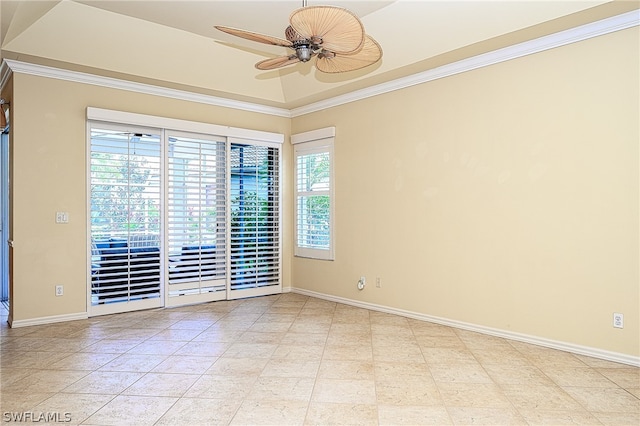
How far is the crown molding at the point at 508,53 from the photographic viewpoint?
10.4 feet

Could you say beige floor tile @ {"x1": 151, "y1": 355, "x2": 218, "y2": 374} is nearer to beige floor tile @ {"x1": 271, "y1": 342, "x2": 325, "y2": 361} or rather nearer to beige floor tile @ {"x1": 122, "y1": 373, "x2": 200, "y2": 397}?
beige floor tile @ {"x1": 122, "y1": 373, "x2": 200, "y2": 397}

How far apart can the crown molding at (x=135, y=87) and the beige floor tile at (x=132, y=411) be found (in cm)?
351

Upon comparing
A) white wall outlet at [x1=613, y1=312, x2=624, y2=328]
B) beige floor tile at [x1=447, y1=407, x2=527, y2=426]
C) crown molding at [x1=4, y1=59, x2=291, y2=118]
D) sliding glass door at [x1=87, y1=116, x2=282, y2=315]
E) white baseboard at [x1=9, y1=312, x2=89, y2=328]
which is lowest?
beige floor tile at [x1=447, y1=407, x2=527, y2=426]

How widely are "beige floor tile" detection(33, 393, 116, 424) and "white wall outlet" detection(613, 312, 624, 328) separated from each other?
372 cm

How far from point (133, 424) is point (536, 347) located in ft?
10.6

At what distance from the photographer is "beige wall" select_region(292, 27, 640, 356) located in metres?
3.20

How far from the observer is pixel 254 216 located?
5.78 meters

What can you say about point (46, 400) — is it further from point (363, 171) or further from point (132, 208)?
point (363, 171)

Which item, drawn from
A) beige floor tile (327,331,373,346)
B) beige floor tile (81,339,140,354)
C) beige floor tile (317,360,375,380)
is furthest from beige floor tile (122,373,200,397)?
beige floor tile (327,331,373,346)

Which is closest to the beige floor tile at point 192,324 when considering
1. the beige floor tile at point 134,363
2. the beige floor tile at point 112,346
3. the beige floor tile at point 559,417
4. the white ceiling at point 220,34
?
the beige floor tile at point 112,346

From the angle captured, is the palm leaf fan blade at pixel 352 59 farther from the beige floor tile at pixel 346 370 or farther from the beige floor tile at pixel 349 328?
the beige floor tile at pixel 349 328

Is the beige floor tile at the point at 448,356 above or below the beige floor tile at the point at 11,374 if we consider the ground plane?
below

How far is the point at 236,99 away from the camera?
5.55 m

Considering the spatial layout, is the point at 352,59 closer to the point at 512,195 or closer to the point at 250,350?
the point at 512,195
